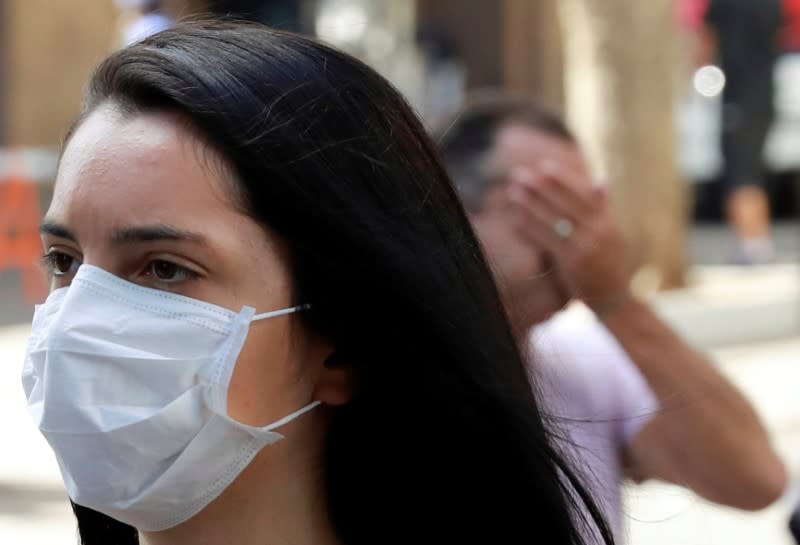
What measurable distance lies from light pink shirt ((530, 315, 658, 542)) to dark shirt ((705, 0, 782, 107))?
28.6 feet

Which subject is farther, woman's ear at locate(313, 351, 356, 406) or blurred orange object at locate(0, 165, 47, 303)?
blurred orange object at locate(0, 165, 47, 303)

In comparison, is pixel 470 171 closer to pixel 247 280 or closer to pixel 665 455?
pixel 665 455

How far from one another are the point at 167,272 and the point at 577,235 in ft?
3.81

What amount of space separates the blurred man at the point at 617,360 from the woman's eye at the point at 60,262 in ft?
3.09

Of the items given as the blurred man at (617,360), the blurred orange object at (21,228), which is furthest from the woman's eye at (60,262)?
the blurred orange object at (21,228)

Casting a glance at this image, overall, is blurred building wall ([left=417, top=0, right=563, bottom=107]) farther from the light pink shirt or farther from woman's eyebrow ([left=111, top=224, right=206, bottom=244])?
woman's eyebrow ([left=111, top=224, right=206, bottom=244])

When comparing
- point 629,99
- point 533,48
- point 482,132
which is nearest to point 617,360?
point 482,132

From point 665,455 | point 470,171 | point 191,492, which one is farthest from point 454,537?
point 470,171

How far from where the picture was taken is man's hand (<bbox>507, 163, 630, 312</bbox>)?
9.52ft

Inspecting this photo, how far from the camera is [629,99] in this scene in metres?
9.56

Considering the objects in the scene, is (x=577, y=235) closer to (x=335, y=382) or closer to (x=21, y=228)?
(x=335, y=382)

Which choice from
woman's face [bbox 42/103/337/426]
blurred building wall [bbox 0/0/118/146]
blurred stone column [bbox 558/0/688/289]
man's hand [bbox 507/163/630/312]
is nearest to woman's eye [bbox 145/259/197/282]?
woman's face [bbox 42/103/337/426]

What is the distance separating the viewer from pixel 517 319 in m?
2.36

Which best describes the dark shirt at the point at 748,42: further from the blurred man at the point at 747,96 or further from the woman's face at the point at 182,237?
the woman's face at the point at 182,237
